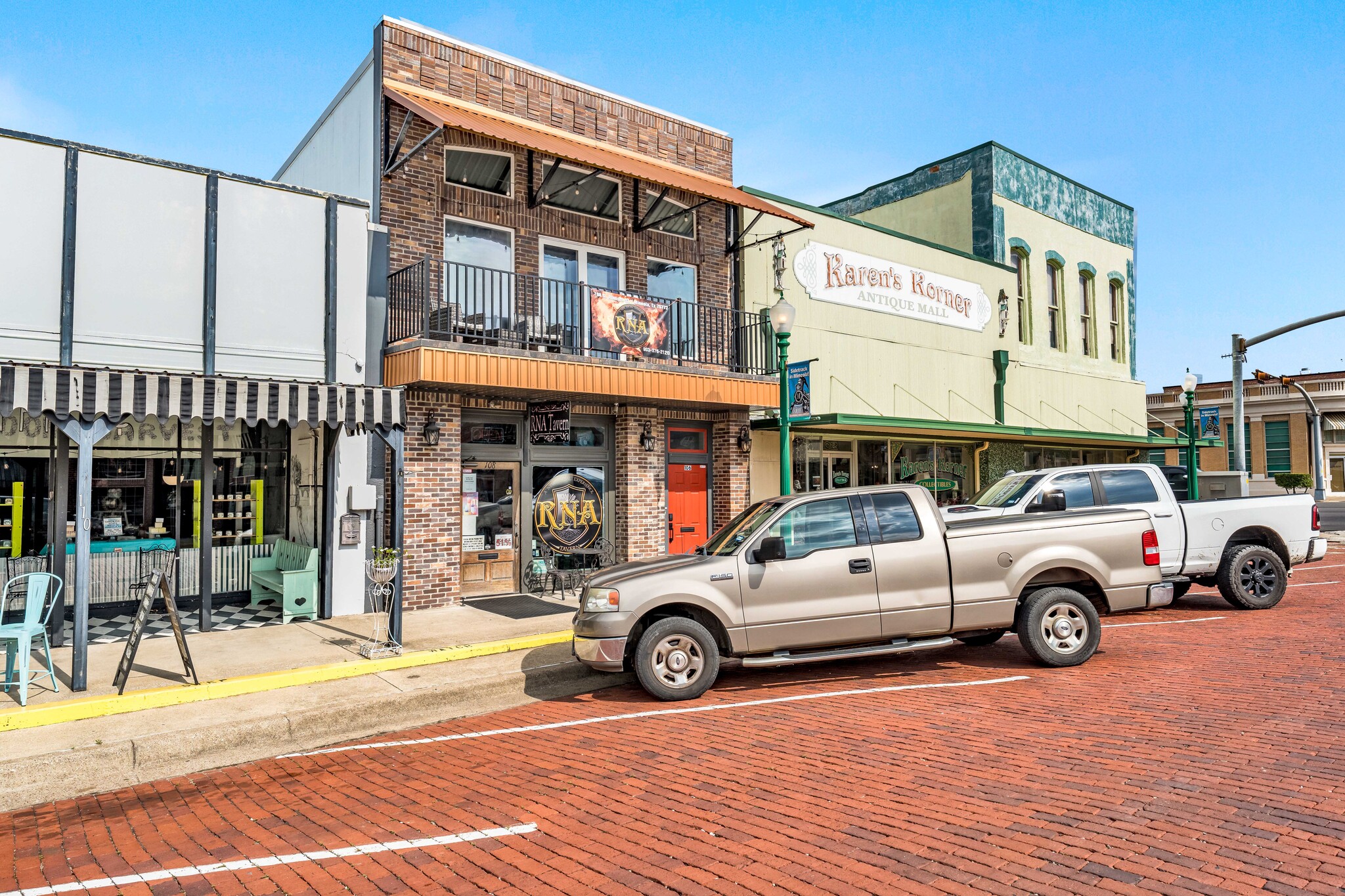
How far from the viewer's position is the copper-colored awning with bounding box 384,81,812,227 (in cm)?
1083

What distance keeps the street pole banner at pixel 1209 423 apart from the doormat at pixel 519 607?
19420mm

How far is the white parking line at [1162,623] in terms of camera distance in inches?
398

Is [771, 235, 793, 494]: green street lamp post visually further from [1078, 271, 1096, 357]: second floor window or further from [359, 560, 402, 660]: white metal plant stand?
[1078, 271, 1096, 357]: second floor window

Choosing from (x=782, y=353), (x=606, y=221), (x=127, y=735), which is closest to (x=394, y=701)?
(x=127, y=735)

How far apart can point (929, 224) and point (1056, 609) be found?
707 inches

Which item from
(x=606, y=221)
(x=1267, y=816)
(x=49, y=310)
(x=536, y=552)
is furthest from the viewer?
(x=606, y=221)

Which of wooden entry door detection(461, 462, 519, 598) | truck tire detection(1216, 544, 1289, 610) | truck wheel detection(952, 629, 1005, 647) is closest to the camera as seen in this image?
truck wheel detection(952, 629, 1005, 647)

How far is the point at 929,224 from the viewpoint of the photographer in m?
23.5

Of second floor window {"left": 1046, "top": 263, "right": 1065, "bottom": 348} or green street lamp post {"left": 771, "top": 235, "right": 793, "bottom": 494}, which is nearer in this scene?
green street lamp post {"left": 771, "top": 235, "right": 793, "bottom": 494}

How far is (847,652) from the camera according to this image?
749cm

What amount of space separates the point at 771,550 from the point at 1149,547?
3.85m

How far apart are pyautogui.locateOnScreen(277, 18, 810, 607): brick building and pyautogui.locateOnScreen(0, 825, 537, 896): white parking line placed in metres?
7.01

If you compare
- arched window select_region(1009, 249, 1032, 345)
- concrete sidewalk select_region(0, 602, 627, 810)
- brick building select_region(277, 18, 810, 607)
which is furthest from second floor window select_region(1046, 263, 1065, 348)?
concrete sidewalk select_region(0, 602, 627, 810)

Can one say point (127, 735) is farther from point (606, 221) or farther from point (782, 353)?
point (606, 221)
